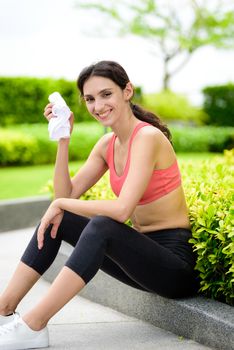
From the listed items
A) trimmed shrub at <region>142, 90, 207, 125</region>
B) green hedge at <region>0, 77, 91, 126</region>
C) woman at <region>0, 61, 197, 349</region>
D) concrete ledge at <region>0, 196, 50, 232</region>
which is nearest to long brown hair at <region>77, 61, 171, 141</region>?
woman at <region>0, 61, 197, 349</region>

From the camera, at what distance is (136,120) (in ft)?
10.7

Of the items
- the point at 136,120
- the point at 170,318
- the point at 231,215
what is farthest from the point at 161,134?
the point at 170,318

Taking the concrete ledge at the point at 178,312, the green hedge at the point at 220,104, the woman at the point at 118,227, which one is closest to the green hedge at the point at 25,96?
the green hedge at the point at 220,104

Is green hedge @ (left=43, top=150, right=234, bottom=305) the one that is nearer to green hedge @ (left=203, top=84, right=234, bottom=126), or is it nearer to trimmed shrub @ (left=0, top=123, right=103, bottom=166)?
trimmed shrub @ (left=0, top=123, right=103, bottom=166)

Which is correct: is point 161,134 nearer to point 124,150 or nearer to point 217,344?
point 124,150

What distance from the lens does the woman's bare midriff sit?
3176 millimetres

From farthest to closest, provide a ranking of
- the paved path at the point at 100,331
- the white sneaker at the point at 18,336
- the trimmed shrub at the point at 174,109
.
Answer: the trimmed shrub at the point at 174,109
the paved path at the point at 100,331
the white sneaker at the point at 18,336

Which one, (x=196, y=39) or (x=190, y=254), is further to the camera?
(x=196, y=39)

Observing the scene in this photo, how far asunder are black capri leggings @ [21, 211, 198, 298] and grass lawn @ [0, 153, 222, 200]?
412 centimetres

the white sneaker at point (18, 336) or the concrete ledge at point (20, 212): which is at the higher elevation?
the white sneaker at point (18, 336)

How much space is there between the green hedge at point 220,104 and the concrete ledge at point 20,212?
41.9 feet

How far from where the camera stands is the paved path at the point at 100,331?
3072mm

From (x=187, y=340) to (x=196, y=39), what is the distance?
2126 centimetres

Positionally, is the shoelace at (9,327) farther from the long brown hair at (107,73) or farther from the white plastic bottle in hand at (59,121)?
the long brown hair at (107,73)
